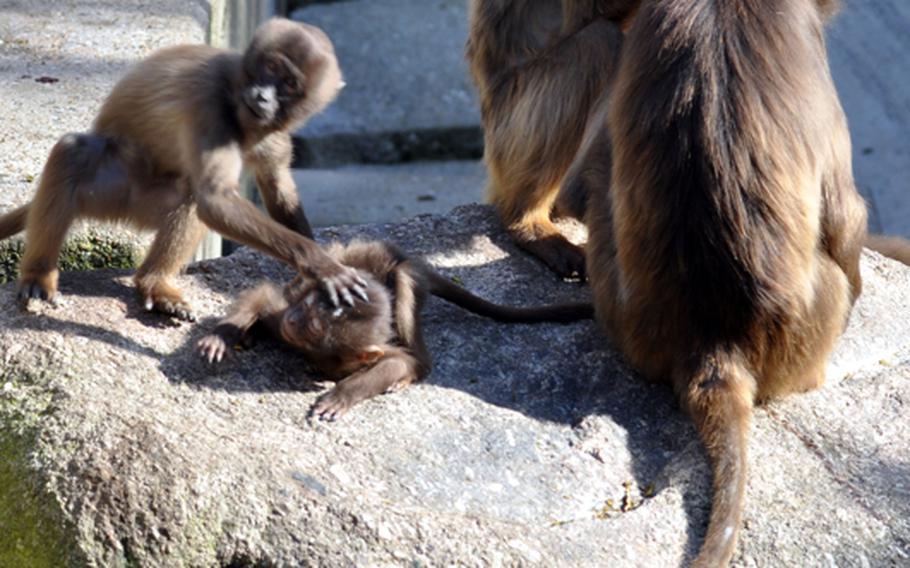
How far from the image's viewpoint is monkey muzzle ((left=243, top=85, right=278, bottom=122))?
4.93 m

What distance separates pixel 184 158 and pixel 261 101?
0.37 meters

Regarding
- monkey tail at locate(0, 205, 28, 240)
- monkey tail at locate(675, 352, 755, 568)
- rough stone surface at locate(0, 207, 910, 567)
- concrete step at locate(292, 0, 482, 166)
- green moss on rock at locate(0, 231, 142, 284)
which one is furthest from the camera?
concrete step at locate(292, 0, 482, 166)

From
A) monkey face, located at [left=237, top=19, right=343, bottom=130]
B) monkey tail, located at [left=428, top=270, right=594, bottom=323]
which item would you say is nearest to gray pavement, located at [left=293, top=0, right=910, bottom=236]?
monkey tail, located at [left=428, top=270, right=594, bottom=323]

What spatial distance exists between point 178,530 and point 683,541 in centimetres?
150

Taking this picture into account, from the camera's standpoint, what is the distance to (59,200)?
4996 mm

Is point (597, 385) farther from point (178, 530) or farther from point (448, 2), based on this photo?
point (448, 2)

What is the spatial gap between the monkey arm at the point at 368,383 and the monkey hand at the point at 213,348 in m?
0.37

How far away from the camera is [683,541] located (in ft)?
14.2

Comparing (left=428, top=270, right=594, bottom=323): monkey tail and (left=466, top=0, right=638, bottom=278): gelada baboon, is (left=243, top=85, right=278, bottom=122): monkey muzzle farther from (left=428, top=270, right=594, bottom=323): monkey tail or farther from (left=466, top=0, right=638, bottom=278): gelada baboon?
(left=466, top=0, right=638, bottom=278): gelada baboon

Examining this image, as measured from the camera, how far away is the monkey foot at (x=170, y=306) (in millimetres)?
5027

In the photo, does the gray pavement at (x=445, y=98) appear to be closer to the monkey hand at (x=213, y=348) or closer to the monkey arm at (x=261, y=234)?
the monkey arm at (x=261, y=234)

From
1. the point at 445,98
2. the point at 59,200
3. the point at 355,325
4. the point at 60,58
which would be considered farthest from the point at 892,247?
the point at 445,98

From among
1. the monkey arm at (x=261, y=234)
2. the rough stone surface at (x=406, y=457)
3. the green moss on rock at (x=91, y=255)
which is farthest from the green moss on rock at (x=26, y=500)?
the green moss on rock at (x=91, y=255)

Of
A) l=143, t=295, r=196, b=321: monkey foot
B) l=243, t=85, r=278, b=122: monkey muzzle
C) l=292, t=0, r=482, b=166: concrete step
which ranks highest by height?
l=243, t=85, r=278, b=122: monkey muzzle
